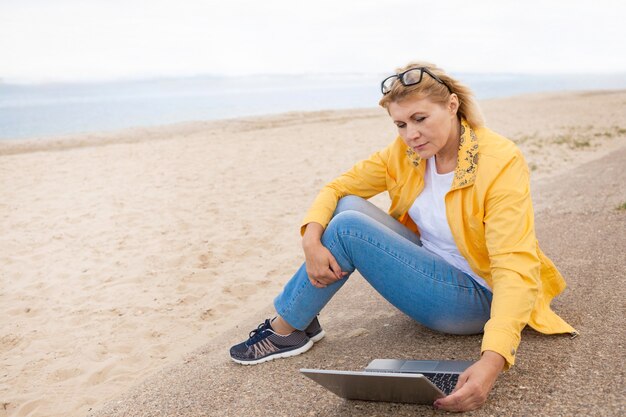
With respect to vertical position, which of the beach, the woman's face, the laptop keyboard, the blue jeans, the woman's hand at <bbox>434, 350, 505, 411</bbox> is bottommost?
the beach

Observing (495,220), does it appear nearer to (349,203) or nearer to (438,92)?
(438,92)

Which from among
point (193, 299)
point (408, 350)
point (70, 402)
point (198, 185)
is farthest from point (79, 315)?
point (198, 185)

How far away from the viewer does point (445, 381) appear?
2.23 m

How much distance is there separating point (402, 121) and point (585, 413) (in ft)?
4.35

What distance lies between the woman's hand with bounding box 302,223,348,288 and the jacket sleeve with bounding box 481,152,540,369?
2.17 feet

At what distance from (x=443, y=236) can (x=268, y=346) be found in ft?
3.44

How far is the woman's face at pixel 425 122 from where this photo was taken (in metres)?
2.40

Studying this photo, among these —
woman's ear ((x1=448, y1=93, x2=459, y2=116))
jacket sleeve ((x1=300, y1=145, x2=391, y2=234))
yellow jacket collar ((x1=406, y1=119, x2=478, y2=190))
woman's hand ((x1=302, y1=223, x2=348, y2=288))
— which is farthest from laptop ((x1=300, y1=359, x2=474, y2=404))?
woman's ear ((x1=448, y1=93, x2=459, y2=116))

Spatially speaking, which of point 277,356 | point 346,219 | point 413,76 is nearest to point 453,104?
point 413,76

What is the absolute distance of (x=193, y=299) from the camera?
5.03 metres

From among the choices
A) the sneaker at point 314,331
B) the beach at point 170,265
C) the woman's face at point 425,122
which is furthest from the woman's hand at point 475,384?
the sneaker at point 314,331

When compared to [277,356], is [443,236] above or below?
above

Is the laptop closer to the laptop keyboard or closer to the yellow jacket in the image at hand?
the laptop keyboard

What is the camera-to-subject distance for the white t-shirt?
2604 millimetres
